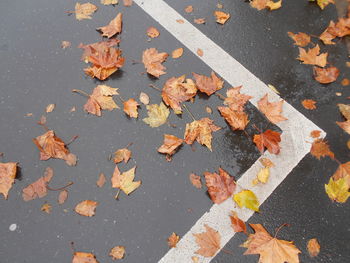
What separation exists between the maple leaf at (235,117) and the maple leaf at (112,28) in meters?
1.31

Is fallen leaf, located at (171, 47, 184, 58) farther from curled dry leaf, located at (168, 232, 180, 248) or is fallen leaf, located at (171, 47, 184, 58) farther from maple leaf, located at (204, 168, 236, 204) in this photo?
curled dry leaf, located at (168, 232, 180, 248)

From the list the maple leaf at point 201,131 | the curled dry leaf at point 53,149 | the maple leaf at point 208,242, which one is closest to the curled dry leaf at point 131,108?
the maple leaf at point 201,131

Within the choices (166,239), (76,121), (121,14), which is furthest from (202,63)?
(166,239)

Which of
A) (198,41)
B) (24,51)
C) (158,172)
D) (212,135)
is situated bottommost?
(158,172)

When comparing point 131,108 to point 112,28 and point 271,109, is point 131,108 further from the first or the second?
point 271,109

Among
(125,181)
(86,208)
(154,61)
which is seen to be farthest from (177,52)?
(86,208)

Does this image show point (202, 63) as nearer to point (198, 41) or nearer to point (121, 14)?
point (198, 41)

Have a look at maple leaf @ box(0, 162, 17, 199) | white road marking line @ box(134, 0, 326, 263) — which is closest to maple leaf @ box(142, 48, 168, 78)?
white road marking line @ box(134, 0, 326, 263)

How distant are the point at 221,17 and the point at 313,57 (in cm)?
99

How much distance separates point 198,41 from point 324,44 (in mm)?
1227

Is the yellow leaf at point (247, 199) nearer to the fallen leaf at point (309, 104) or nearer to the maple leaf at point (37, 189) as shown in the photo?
the fallen leaf at point (309, 104)

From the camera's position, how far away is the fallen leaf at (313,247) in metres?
2.21

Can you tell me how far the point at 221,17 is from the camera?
3229 millimetres

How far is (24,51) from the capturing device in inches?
120
